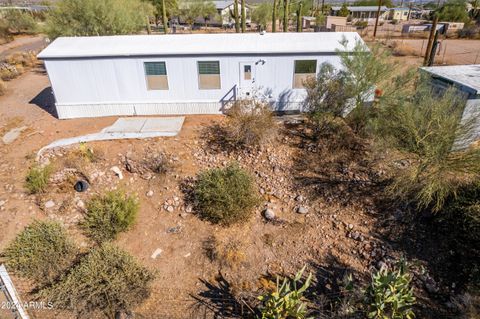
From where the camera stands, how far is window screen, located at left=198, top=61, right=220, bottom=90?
1045cm

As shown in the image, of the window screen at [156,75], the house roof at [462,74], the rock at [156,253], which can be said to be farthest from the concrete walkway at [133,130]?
the house roof at [462,74]

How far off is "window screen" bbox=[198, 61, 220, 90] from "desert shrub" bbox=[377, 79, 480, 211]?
6383 millimetres

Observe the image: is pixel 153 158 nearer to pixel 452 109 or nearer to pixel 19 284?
pixel 19 284

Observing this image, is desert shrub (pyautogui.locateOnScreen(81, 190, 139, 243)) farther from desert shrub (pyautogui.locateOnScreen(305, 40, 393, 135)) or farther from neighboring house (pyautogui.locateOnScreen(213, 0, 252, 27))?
neighboring house (pyautogui.locateOnScreen(213, 0, 252, 27))

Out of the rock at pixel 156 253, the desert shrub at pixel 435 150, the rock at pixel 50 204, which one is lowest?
the rock at pixel 156 253

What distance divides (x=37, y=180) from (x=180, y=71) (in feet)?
18.6

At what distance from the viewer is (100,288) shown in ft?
16.2

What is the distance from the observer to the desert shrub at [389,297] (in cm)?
455

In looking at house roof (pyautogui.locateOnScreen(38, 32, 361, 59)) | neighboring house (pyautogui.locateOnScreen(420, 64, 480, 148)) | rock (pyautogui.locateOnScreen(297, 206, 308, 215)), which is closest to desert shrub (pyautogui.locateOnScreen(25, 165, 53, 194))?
house roof (pyautogui.locateOnScreen(38, 32, 361, 59))

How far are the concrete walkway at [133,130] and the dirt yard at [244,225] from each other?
33 cm

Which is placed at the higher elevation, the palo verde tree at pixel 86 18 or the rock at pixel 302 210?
the palo verde tree at pixel 86 18

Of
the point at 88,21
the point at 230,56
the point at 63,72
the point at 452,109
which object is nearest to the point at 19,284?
the point at 63,72

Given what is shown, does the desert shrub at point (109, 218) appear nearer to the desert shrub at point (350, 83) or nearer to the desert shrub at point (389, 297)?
the desert shrub at point (389, 297)

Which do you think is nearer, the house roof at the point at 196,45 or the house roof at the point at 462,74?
the house roof at the point at 462,74
